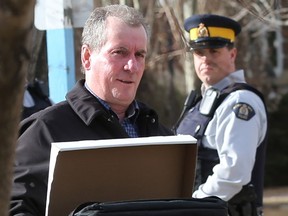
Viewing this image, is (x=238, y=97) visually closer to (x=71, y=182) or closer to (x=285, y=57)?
(x=71, y=182)

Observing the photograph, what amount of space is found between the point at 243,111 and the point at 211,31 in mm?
878

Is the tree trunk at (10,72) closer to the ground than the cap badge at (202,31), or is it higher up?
higher up

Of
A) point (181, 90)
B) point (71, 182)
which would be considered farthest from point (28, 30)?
point (181, 90)

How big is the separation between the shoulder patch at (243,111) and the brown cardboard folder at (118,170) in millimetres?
1618

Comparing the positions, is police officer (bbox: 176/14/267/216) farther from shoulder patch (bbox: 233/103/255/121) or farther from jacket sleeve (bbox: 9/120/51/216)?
jacket sleeve (bbox: 9/120/51/216)

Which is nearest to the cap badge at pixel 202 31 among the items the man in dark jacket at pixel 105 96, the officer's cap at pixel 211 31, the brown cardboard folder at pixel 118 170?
the officer's cap at pixel 211 31

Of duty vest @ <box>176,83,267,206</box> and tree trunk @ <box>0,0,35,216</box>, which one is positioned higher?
tree trunk @ <box>0,0,35,216</box>

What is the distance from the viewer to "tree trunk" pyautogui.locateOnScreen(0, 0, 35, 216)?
1539 mm

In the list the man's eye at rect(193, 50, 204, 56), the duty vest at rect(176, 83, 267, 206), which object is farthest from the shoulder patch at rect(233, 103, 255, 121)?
the man's eye at rect(193, 50, 204, 56)

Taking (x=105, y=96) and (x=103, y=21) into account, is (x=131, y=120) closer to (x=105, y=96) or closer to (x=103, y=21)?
(x=105, y=96)

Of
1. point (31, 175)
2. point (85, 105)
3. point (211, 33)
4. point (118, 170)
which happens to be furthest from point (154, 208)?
point (211, 33)

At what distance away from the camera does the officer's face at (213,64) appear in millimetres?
4990

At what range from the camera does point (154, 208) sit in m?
2.59

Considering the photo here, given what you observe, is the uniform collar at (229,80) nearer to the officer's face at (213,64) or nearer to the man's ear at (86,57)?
the officer's face at (213,64)
